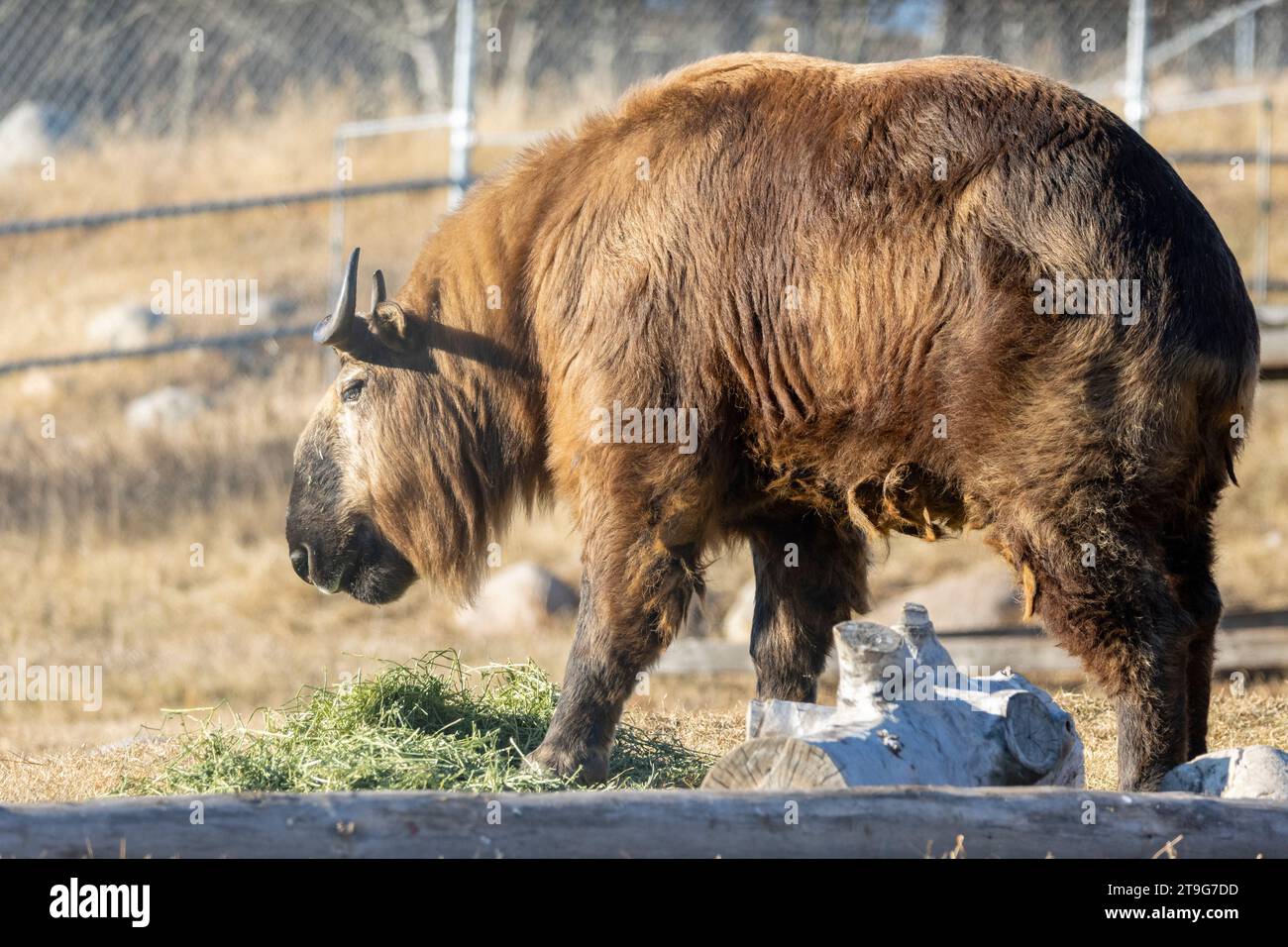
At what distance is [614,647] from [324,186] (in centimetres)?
1199

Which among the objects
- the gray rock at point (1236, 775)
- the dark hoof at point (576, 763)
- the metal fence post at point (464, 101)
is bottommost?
the dark hoof at point (576, 763)

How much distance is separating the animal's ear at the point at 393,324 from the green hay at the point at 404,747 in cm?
114

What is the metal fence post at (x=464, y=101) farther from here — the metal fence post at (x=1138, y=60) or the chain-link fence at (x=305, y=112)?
the metal fence post at (x=1138, y=60)

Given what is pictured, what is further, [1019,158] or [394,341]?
[394,341]

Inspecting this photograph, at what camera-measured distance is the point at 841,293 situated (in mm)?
4738

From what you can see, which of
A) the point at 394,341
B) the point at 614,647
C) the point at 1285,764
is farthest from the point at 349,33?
the point at 1285,764

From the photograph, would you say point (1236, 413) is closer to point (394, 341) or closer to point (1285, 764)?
point (1285, 764)

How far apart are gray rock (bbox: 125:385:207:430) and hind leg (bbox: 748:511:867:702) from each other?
788cm

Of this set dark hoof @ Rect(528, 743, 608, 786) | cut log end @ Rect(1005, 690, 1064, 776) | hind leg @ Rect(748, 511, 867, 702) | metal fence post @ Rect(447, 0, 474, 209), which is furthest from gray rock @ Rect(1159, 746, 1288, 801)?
metal fence post @ Rect(447, 0, 474, 209)

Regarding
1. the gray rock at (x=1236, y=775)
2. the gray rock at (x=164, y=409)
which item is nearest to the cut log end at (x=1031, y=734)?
the gray rock at (x=1236, y=775)

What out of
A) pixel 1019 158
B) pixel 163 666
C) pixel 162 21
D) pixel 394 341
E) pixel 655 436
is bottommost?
pixel 163 666

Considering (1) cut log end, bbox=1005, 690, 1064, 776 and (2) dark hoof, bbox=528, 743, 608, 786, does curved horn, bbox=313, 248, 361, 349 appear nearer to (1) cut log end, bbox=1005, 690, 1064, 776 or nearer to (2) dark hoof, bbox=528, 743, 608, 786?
(2) dark hoof, bbox=528, 743, 608, 786

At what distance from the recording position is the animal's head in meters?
5.64

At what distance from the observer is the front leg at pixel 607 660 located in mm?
4934
